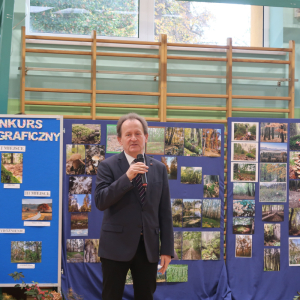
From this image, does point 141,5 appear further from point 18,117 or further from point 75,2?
point 18,117

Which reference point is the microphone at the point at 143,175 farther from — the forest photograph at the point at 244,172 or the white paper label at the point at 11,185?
the forest photograph at the point at 244,172

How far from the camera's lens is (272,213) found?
10.9 ft

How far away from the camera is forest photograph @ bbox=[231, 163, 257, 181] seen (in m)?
3.32

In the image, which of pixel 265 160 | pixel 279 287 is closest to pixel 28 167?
pixel 265 160

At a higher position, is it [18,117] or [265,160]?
[18,117]

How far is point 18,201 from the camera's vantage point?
2.77m

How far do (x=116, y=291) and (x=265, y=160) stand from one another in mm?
2226

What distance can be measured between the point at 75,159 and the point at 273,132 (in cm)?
198

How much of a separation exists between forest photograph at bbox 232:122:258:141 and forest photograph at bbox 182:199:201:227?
2.54 ft

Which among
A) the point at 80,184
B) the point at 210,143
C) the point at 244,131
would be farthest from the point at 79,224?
the point at 244,131

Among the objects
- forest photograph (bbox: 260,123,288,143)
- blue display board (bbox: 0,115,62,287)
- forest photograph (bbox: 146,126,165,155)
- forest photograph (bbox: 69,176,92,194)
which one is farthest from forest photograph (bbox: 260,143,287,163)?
blue display board (bbox: 0,115,62,287)

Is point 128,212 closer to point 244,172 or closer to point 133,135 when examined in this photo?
point 133,135

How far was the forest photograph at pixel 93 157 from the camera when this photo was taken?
318 centimetres

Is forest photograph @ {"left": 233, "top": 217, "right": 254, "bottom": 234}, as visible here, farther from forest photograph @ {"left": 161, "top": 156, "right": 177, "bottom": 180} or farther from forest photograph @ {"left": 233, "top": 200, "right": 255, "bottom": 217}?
forest photograph @ {"left": 161, "top": 156, "right": 177, "bottom": 180}
